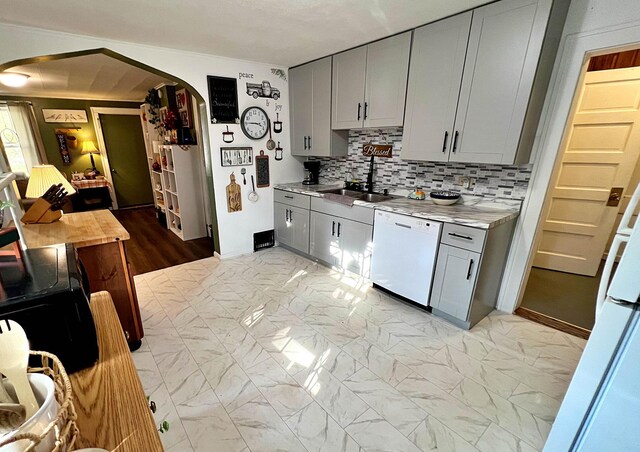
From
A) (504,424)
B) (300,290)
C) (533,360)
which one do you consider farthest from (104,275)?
(533,360)

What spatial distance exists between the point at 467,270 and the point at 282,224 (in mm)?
2373

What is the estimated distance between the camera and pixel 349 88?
2.96m

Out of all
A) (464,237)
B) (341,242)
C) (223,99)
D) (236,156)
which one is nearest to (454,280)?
(464,237)

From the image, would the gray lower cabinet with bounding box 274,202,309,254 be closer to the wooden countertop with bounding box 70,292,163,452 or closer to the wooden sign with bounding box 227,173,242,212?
the wooden sign with bounding box 227,173,242,212

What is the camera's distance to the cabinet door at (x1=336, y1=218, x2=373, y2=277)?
2.86 metres

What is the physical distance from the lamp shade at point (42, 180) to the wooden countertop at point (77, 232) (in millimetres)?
230

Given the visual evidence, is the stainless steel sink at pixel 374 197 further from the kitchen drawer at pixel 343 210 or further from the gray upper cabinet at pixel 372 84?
the gray upper cabinet at pixel 372 84

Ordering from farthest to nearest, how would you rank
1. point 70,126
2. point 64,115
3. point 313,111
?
point 70,126, point 64,115, point 313,111

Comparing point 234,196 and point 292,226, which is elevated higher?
point 234,196

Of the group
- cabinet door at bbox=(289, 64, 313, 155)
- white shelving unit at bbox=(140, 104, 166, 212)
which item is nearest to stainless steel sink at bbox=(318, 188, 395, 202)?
cabinet door at bbox=(289, 64, 313, 155)

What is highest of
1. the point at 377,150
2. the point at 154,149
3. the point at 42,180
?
the point at 377,150

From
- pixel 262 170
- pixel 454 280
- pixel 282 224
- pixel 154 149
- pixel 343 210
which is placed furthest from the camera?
pixel 154 149

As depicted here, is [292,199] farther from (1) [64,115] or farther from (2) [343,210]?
(1) [64,115]

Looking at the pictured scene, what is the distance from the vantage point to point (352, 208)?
2.92m
